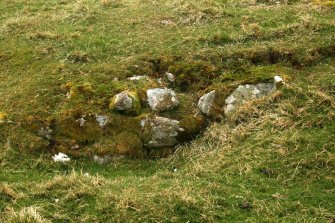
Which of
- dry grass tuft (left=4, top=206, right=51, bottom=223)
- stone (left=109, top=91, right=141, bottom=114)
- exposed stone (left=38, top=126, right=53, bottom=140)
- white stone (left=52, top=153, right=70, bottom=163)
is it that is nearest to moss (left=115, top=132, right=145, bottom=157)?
stone (left=109, top=91, right=141, bottom=114)

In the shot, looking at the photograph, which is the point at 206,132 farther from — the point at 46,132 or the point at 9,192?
the point at 9,192

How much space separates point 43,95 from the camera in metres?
12.9

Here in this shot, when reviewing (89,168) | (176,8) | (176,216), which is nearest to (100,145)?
(89,168)

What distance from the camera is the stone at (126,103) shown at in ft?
39.8

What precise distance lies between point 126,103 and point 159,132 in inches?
47.1

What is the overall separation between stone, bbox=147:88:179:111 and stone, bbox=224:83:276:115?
1428mm

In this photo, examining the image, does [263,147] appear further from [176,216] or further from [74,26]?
[74,26]

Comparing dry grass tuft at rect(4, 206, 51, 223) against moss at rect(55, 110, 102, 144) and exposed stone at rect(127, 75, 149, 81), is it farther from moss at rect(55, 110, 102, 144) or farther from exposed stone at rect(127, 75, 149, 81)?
exposed stone at rect(127, 75, 149, 81)

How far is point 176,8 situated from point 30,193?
11.0m

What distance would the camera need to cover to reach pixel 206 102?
492 inches

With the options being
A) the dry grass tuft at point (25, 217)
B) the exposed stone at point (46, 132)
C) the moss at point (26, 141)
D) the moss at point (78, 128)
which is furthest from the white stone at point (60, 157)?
the dry grass tuft at point (25, 217)

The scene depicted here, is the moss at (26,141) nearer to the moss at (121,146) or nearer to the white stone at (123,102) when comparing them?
the moss at (121,146)

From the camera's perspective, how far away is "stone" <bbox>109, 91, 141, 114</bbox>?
12141 millimetres

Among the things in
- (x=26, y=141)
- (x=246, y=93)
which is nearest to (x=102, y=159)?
(x=26, y=141)
